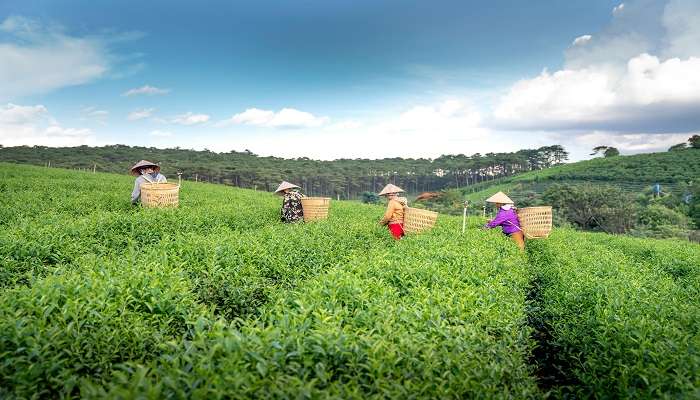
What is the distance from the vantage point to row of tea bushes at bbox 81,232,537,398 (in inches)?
83.3

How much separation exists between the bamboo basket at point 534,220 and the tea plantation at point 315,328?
3.47 metres

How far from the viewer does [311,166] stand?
10812cm

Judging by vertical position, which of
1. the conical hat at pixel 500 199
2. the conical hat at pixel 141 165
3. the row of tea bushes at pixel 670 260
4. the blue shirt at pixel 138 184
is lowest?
the row of tea bushes at pixel 670 260

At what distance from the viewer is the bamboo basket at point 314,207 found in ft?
33.3

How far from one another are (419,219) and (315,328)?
20.0 ft

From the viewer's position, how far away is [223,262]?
4.79 m

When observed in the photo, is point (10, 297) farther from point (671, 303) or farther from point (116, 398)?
point (671, 303)

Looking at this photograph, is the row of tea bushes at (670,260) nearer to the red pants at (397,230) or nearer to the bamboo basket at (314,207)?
the red pants at (397,230)

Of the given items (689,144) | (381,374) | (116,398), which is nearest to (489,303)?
(381,374)

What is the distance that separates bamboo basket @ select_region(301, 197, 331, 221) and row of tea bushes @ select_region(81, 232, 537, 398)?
6.07m

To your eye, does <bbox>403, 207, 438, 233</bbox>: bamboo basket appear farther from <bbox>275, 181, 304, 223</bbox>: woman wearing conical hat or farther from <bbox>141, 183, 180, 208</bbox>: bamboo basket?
<bbox>141, 183, 180, 208</bbox>: bamboo basket

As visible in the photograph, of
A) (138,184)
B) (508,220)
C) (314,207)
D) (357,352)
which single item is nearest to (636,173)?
(508,220)

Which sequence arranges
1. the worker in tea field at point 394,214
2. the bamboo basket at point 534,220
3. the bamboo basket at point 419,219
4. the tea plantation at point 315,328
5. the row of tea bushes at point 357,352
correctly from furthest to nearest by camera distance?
the bamboo basket at point 534,220
the worker in tea field at point 394,214
the bamboo basket at point 419,219
the tea plantation at point 315,328
the row of tea bushes at point 357,352


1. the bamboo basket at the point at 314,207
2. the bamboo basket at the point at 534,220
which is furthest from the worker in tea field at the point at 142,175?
the bamboo basket at the point at 534,220
